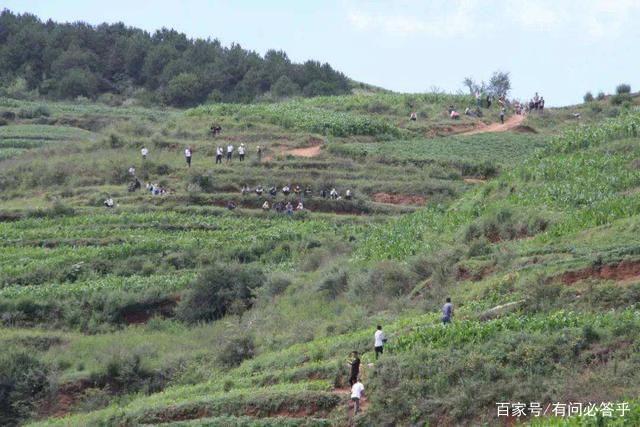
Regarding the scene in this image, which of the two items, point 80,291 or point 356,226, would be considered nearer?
point 80,291

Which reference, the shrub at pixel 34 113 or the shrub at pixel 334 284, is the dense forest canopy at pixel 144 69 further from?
the shrub at pixel 334 284

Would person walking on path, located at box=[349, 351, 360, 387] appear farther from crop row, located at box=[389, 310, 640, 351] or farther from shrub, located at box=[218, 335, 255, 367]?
shrub, located at box=[218, 335, 255, 367]

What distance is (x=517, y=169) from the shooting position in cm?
4409

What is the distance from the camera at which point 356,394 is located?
25766mm

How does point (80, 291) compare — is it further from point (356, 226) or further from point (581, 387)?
point (581, 387)

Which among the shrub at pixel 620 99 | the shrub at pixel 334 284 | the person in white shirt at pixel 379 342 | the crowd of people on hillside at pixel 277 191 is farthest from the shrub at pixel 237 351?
the shrub at pixel 620 99

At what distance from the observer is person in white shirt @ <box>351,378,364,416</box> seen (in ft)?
84.6

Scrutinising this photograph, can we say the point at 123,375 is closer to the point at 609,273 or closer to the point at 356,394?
the point at 356,394

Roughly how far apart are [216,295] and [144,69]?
63.9 meters

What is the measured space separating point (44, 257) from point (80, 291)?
16.6ft

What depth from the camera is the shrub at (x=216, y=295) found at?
42094mm

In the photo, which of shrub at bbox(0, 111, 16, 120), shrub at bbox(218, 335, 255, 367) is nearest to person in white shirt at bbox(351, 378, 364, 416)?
shrub at bbox(218, 335, 255, 367)

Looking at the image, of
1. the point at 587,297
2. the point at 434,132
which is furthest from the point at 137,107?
the point at 587,297

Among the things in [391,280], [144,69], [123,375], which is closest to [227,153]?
[391,280]
